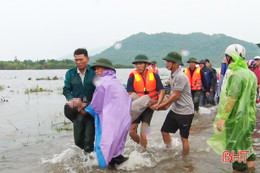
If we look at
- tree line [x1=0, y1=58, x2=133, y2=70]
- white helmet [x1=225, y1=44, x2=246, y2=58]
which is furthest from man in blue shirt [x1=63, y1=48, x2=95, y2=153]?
tree line [x1=0, y1=58, x2=133, y2=70]

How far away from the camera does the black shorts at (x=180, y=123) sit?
16.5 ft

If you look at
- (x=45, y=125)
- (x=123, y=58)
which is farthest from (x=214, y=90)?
(x=123, y=58)

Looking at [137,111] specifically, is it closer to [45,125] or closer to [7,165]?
[7,165]

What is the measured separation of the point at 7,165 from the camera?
5500 mm

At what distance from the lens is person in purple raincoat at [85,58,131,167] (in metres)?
4.20

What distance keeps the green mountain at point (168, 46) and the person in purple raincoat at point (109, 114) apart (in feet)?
126

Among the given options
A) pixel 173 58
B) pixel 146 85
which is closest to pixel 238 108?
pixel 173 58

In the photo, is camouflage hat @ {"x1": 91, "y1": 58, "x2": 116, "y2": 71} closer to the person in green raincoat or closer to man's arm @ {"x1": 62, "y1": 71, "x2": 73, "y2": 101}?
man's arm @ {"x1": 62, "y1": 71, "x2": 73, "y2": 101}

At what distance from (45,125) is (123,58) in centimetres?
9654

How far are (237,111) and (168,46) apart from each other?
3960 inches

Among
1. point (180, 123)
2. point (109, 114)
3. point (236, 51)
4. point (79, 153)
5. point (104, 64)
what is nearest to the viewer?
point (236, 51)

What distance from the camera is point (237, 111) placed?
374cm

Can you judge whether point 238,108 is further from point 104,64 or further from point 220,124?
point 104,64

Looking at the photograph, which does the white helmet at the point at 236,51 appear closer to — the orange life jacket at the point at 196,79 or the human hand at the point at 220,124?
the human hand at the point at 220,124
